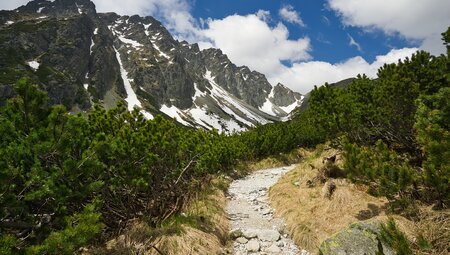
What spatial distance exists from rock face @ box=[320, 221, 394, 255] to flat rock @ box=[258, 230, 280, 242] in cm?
239

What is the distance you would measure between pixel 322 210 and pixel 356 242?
384cm

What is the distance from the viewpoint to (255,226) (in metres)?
12.1

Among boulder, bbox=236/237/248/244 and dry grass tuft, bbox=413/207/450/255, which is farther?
boulder, bbox=236/237/248/244

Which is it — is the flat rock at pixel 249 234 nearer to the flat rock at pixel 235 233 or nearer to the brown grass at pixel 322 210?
the flat rock at pixel 235 233

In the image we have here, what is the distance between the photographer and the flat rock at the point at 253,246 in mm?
9875

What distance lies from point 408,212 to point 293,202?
5.28m

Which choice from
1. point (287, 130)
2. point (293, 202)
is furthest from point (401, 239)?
point (287, 130)

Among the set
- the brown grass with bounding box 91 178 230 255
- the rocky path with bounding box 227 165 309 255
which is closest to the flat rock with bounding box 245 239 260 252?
the rocky path with bounding box 227 165 309 255

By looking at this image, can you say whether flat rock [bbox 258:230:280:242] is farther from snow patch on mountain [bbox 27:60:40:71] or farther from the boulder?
snow patch on mountain [bbox 27:60:40:71]

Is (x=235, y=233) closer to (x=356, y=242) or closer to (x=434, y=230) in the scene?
(x=356, y=242)

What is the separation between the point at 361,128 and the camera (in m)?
14.9

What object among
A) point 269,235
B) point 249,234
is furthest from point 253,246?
point 269,235

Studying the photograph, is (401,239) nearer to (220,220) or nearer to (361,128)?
(220,220)

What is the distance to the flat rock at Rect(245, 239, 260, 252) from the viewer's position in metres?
9.88
